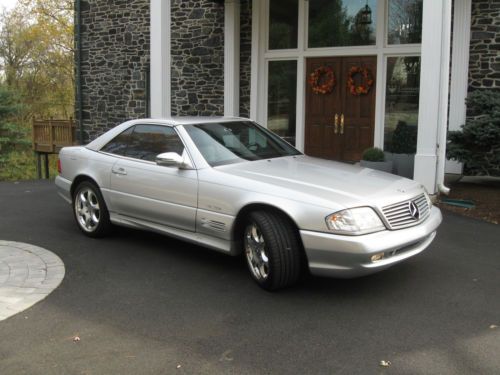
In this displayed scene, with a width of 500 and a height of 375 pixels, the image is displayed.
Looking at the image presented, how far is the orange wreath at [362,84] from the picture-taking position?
12.2 meters

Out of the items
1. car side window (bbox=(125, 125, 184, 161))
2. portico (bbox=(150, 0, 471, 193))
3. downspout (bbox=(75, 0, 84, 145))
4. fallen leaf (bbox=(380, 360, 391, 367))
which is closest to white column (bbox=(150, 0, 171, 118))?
portico (bbox=(150, 0, 471, 193))

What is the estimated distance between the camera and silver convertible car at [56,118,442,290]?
4.40 meters

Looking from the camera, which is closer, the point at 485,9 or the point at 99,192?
the point at 99,192

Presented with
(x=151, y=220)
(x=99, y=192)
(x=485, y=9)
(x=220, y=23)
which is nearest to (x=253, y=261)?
(x=151, y=220)

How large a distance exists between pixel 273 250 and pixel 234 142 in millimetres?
1683

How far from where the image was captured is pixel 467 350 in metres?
3.69

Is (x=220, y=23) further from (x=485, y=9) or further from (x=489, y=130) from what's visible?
(x=489, y=130)

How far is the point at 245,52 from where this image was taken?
45.5 ft

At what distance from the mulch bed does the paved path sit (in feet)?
18.0

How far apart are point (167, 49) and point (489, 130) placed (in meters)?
5.78

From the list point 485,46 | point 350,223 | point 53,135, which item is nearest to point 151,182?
point 350,223

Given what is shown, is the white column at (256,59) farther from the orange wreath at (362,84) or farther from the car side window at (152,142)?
the car side window at (152,142)

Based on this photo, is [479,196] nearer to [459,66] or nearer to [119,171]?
[459,66]

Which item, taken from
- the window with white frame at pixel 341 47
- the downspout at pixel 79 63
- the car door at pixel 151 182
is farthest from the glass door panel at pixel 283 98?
the car door at pixel 151 182
